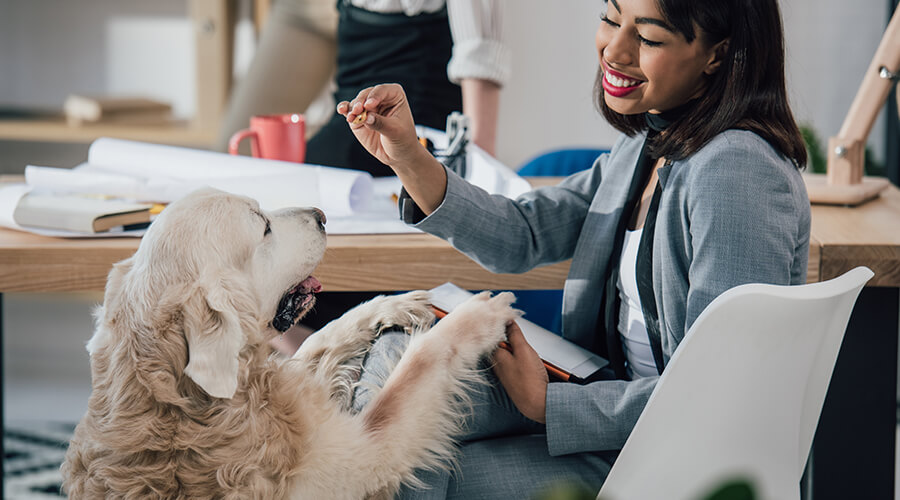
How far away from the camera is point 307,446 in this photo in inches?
40.0

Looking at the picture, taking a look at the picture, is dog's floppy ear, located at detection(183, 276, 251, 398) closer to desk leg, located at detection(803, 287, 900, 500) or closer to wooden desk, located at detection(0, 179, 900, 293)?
wooden desk, located at detection(0, 179, 900, 293)

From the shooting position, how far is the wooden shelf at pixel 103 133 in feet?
10.9

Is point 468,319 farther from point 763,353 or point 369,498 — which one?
point 763,353

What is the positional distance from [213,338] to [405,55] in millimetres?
1220

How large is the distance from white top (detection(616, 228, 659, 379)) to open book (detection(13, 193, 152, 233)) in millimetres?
747

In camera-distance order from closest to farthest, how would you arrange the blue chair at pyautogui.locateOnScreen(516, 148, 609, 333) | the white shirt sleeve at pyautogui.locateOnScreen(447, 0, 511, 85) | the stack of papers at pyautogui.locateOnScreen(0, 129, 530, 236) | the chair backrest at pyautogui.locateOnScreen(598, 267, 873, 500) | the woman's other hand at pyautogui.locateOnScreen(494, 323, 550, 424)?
1. the chair backrest at pyautogui.locateOnScreen(598, 267, 873, 500)
2. the woman's other hand at pyautogui.locateOnScreen(494, 323, 550, 424)
3. the stack of papers at pyautogui.locateOnScreen(0, 129, 530, 236)
4. the blue chair at pyautogui.locateOnScreen(516, 148, 609, 333)
5. the white shirt sleeve at pyautogui.locateOnScreen(447, 0, 511, 85)

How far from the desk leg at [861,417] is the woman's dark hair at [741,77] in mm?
398

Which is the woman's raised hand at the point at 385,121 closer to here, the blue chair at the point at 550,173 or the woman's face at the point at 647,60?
the woman's face at the point at 647,60

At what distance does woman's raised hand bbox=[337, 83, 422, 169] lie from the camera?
3.46 feet

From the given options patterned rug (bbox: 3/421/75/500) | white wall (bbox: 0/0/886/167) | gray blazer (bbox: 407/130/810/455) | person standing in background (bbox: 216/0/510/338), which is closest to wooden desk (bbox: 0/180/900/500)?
gray blazer (bbox: 407/130/810/455)

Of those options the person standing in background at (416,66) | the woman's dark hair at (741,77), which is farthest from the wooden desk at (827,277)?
the person standing in background at (416,66)

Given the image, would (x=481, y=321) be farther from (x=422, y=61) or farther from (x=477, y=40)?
(x=422, y=61)

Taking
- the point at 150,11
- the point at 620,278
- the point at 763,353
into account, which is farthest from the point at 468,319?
the point at 150,11

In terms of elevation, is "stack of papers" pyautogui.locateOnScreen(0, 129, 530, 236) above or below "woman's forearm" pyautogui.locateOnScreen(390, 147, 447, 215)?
below
